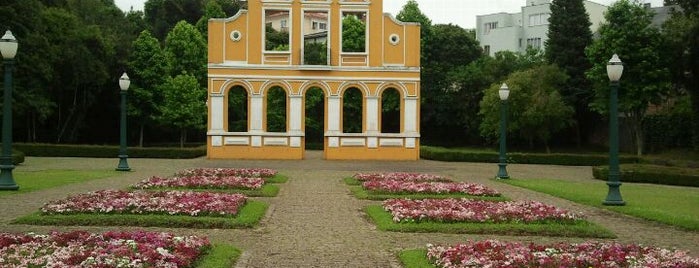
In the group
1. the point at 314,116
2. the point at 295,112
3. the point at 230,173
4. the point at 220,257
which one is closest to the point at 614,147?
the point at 220,257

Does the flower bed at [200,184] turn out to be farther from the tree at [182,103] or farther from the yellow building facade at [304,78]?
the tree at [182,103]

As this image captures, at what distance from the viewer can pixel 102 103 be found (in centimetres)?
5988

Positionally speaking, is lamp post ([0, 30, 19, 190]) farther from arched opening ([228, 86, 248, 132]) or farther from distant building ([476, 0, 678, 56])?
distant building ([476, 0, 678, 56])

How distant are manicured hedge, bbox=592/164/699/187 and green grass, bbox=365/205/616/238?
1611 cm

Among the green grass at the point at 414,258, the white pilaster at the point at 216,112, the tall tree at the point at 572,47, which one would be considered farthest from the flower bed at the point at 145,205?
the tall tree at the point at 572,47

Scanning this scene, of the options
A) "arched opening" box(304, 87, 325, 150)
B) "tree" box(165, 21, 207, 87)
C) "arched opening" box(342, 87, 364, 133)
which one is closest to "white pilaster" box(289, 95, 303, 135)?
"arched opening" box(304, 87, 325, 150)

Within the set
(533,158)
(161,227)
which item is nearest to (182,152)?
(533,158)

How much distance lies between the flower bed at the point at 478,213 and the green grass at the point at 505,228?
0.25 metres

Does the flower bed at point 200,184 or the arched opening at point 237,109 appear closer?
the flower bed at point 200,184

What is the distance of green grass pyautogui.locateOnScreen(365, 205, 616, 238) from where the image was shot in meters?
12.9

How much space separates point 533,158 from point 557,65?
18.7 meters

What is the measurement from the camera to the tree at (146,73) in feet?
187

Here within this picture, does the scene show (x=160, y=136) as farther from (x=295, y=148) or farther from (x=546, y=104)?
(x=546, y=104)

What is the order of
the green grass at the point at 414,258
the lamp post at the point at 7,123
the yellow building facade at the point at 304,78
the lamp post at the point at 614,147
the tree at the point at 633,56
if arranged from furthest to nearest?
the tree at the point at 633,56 < the yellow building facade at the point at 304,78 < the lamp post at the point at 7,123 < the lamp post at the point at 614,147 < the green grass at the point at 414,258
